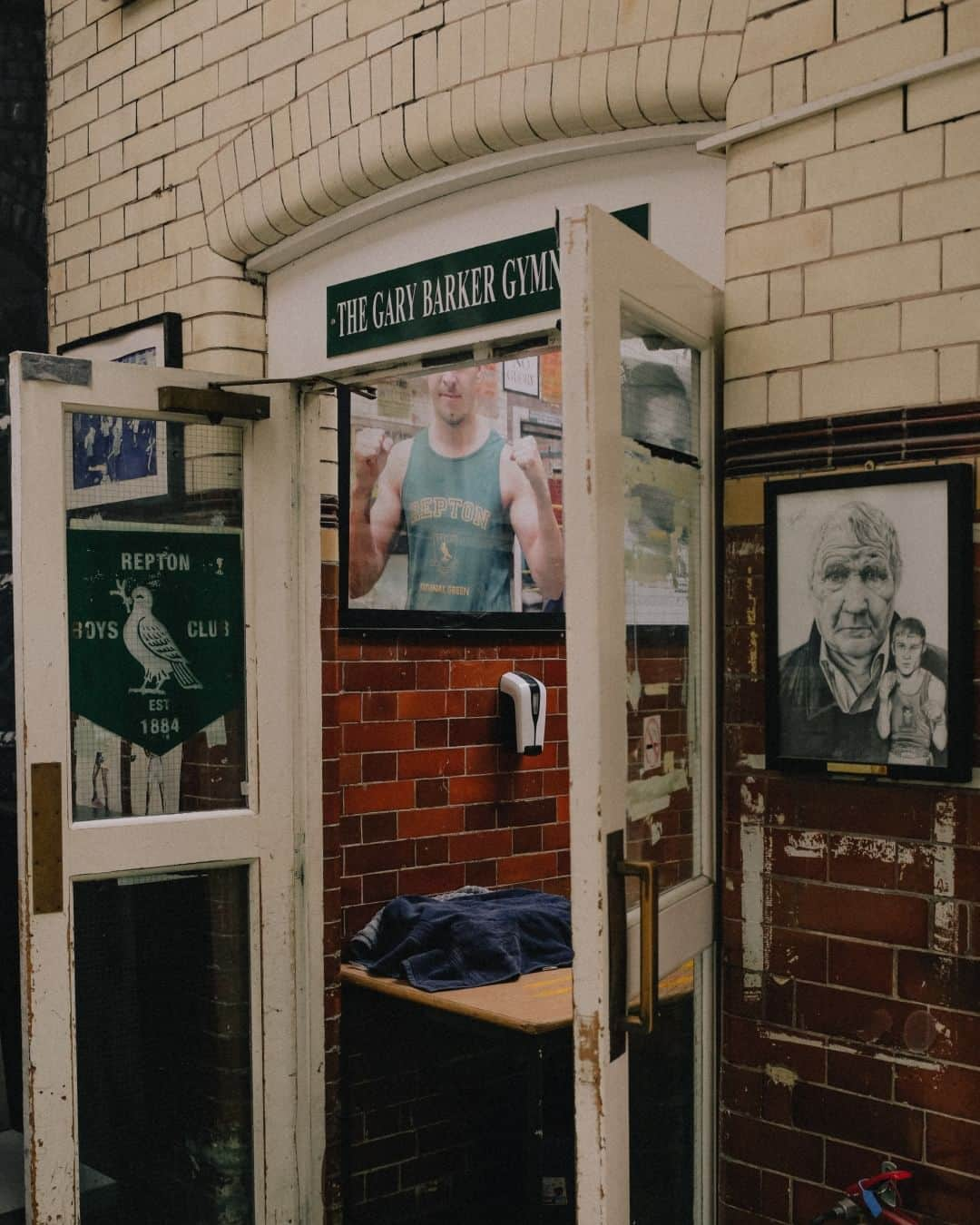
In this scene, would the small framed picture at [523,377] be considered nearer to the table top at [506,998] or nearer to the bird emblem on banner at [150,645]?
the bird emblem on banner at [150,645]

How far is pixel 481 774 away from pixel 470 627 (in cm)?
53

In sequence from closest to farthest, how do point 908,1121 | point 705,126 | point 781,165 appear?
point 908,1121
point 781,165
point 705,126

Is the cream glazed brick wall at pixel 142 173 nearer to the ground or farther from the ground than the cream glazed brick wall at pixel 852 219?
farther from the ground

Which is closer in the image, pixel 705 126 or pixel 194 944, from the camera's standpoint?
pixel 705 126

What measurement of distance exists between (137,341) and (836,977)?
2840mm

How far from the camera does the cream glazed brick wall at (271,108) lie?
283 cm

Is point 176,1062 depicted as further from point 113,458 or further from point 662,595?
point 662,595

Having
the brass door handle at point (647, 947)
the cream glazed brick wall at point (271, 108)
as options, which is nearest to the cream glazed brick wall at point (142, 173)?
the cream glazed brick wall at point (271, 108)

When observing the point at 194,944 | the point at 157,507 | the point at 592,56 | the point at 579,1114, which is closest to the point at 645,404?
the point at 592,56

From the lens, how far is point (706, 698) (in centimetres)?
Answer: 269

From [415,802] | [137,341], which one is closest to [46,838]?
[415,802]

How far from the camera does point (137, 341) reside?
162 inches

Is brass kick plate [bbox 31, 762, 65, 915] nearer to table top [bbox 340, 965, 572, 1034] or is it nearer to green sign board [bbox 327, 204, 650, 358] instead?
table top [bbox 340, 965, 572, 1034]

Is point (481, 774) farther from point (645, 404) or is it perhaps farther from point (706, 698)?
point (645, 404)
